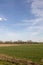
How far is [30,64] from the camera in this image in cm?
2569

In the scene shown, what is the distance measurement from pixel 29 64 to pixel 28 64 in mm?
161

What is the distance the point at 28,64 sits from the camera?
84.1 ft

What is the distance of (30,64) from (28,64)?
1.03 feet

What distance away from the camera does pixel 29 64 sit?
1011 inches

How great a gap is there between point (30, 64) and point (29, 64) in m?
0.15
